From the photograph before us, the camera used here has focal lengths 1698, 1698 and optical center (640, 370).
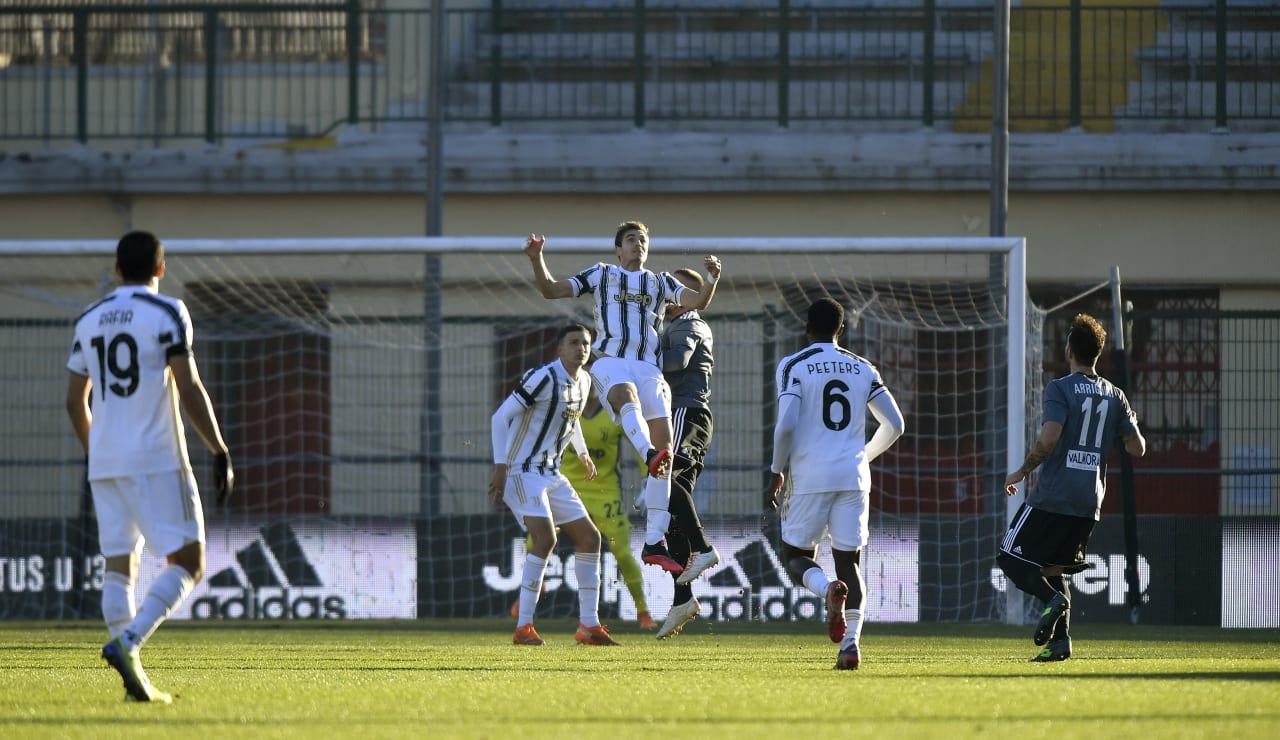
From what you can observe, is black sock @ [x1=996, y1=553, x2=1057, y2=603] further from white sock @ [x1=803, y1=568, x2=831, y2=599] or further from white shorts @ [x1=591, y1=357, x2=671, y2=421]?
white shorts @ [x1=591, y1=357, x2=671, y2=421]

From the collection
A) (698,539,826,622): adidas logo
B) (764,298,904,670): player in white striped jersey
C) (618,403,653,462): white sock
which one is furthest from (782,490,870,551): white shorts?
(698,539,826,622): adidas logo

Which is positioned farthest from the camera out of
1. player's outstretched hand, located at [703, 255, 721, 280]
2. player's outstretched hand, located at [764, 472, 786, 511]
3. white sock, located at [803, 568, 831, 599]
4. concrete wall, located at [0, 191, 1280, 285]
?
concrete wall, located at [0, 191, 1280, 285]

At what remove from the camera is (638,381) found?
32.0 ft

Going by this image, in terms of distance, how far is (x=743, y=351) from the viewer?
15.1 meters

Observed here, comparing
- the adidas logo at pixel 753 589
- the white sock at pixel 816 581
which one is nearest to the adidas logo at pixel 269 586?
the adidas logo at pixel 753 589

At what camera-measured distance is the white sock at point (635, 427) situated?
9492 millimetres

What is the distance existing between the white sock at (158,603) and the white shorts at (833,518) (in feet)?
9.76

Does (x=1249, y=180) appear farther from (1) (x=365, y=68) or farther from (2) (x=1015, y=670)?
(2) (x=1015, y=670)

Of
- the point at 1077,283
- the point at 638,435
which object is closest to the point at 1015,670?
the point at 638,435

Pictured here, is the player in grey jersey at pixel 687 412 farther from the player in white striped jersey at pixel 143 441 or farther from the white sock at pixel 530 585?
the player in white striped jersey at pixel 143 441

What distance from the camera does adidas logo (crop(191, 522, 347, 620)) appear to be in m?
14.2

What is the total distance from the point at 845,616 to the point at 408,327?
28.5 ft

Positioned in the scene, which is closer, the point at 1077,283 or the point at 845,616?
the point at 845,616

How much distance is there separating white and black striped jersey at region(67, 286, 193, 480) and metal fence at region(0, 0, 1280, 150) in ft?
37.6
